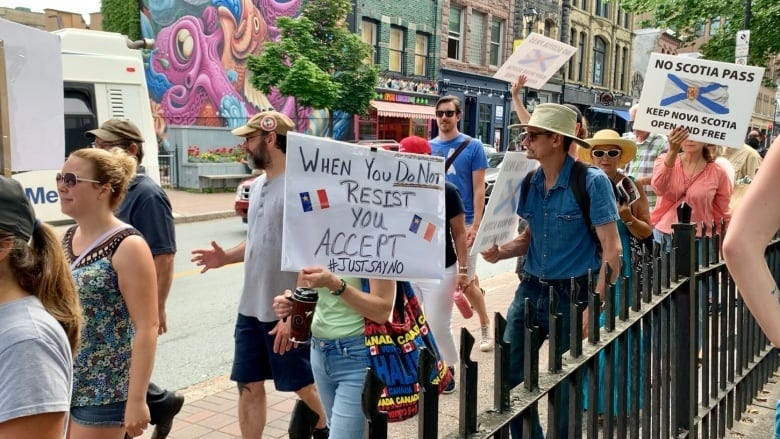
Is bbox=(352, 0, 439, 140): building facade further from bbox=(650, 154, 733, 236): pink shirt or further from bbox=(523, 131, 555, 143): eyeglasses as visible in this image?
bbox=(523, 131, 555, 143): eyeglasses

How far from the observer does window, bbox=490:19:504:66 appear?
109 feet

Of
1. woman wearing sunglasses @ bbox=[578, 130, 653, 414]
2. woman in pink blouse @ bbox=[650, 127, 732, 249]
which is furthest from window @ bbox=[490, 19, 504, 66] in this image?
woman wearing sunglasses @ bbox=[578, 130, 653, 414]

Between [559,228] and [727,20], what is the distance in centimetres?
1816

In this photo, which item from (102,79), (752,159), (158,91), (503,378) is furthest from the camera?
(158,91)

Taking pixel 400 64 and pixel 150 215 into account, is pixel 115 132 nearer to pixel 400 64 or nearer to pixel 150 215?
pixel 150 215

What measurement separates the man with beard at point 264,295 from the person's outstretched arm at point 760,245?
7.68 ft

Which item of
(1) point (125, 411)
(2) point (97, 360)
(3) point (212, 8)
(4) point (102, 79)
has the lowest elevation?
(1) point (125, 411)

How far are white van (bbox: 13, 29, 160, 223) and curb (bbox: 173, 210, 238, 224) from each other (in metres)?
3.66

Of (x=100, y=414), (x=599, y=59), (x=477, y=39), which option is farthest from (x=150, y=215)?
(x=599, y=59)

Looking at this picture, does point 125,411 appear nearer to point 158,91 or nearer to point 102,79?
point 102,79

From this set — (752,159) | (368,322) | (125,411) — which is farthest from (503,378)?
(752,159)

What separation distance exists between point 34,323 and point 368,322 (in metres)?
1.25

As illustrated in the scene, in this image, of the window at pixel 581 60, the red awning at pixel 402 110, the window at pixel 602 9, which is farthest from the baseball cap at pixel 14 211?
the window at pixel 602 9

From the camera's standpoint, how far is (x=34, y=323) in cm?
191
